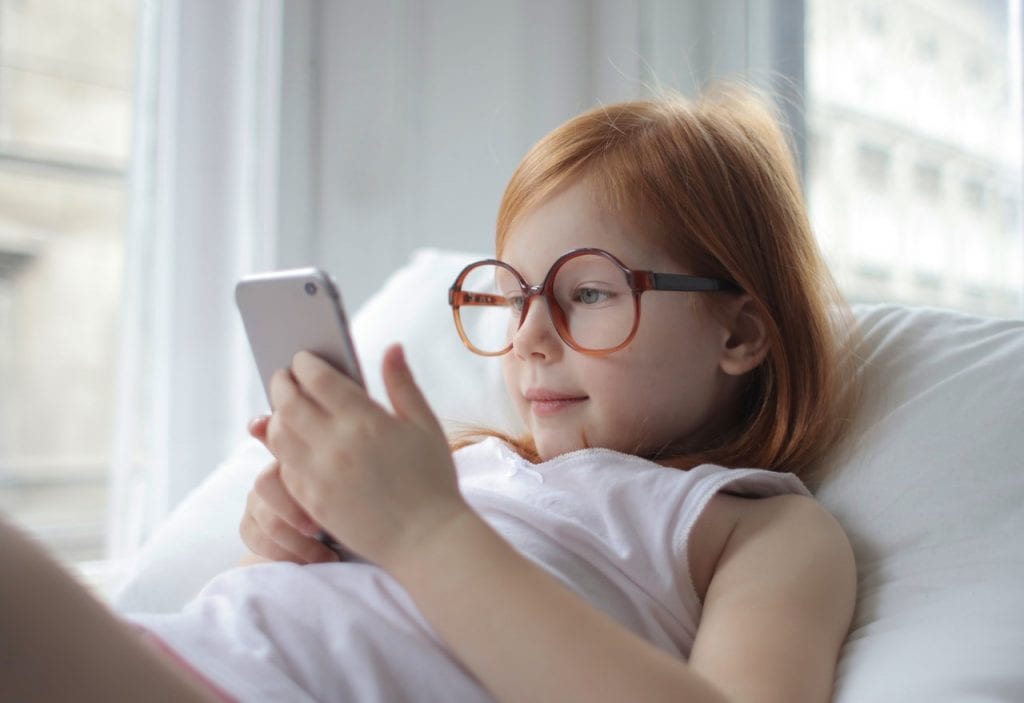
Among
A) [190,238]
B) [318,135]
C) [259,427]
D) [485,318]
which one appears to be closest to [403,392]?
[259,427]

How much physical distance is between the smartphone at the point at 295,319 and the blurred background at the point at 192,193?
3.55 feet

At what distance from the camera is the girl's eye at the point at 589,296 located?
0.87 metres

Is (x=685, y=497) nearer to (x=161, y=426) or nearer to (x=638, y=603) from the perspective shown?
(x=638, y=603)

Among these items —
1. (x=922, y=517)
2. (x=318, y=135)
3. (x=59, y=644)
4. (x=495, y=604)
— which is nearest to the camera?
(x=59, y=644)

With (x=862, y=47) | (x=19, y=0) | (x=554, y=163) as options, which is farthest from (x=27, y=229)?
(x=862, y=47)

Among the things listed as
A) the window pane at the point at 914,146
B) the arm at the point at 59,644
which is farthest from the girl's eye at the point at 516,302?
the window pane at the point at 914,146

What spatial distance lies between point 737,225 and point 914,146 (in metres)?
0.95

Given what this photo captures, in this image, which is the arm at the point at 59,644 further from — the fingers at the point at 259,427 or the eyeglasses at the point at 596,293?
the eyeglasses at the point at 596,293

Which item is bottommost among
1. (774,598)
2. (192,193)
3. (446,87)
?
(774,598)

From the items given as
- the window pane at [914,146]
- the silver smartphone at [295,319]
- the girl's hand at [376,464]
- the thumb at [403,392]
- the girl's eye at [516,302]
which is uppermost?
the window pane at [914,146]

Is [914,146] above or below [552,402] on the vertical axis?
above

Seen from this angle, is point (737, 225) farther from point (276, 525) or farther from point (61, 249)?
point (61, 249)

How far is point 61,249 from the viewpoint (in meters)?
1.75

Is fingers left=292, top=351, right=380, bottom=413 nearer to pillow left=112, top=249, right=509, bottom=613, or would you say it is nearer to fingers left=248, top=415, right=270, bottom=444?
fingers left=248, top=415, right=270, bottom=444
